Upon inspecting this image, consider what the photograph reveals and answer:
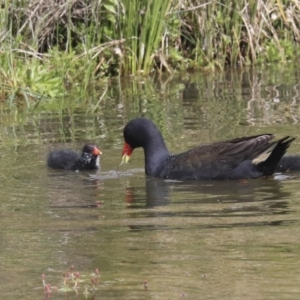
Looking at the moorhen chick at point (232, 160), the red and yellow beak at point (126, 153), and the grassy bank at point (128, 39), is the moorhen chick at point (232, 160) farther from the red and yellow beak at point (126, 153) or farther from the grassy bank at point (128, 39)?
the grassy bank at point (128, 39)

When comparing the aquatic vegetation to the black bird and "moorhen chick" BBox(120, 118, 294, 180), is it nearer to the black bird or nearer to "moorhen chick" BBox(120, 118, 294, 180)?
"moorhen chick" BBox(120, 118, 294, 180)

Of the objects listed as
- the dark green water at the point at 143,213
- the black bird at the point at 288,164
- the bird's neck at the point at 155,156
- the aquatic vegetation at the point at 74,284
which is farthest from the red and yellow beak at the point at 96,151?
the aquatic vegetation at the point at 74,284

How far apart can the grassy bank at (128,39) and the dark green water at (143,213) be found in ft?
2.20

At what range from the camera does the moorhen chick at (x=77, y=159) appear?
31.9 feet

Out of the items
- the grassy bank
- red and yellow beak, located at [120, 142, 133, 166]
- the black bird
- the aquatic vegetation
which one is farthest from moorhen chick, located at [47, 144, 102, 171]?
the aquatic vegetation

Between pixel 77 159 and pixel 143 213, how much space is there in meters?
2.43

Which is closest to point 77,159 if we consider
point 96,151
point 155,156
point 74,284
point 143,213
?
point 96,151

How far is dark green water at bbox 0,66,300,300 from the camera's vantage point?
217 inches

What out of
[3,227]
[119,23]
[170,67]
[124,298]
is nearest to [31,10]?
[119,23]

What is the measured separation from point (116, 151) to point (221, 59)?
248 inches

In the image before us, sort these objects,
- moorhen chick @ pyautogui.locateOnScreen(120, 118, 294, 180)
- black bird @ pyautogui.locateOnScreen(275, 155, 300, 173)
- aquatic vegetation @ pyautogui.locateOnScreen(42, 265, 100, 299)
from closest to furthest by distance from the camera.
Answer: aquatic vegetation @ pyautogui.locateOnScreen(42, 265, 100, 299)
moorhen chick @ pyautogui.locateOnScreen(120, 118, 294, 180)
black bird @ pyautogui.locateOnScreen(275, 155, 300, 173)

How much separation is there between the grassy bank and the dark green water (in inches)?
26.3

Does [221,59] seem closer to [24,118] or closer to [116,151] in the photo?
[24,118]

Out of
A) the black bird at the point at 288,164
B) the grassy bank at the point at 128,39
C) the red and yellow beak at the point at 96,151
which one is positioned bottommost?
the black bird at the point at 288,164
